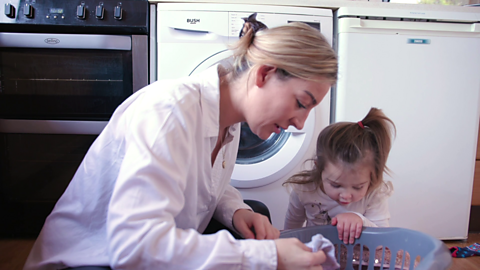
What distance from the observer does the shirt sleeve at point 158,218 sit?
49 centimetres

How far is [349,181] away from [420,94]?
0.60m

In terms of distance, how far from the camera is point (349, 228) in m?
0.87

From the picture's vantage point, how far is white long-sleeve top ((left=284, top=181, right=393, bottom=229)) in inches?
41.3

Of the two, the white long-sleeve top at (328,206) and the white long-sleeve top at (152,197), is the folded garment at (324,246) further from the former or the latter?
the white long-sleeve top at (328,206)

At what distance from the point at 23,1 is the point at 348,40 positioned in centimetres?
118

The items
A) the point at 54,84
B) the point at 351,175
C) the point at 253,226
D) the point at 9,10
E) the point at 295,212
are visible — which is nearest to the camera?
the point at 253,226

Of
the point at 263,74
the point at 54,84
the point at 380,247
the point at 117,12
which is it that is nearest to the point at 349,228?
the point at 380,247

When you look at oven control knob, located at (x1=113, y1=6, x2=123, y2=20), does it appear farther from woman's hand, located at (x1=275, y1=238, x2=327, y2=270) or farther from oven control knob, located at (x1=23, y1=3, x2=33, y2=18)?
woman's hand, located at (x1=275, y1=238, x2=327, y2=270)

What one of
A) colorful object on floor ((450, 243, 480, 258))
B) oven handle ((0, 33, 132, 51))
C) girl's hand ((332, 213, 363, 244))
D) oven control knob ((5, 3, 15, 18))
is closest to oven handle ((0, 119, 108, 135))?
oven handle ((0, 33, 132, 51))

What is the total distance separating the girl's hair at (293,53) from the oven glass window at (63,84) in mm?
773

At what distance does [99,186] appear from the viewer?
0.66 meters

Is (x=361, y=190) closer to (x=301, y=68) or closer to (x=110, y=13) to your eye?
(x=301, y=68)

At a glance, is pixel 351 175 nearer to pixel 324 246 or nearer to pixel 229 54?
pixel 324 246

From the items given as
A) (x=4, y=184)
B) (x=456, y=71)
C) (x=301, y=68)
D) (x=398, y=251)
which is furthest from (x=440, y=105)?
(x=4, y=184)
